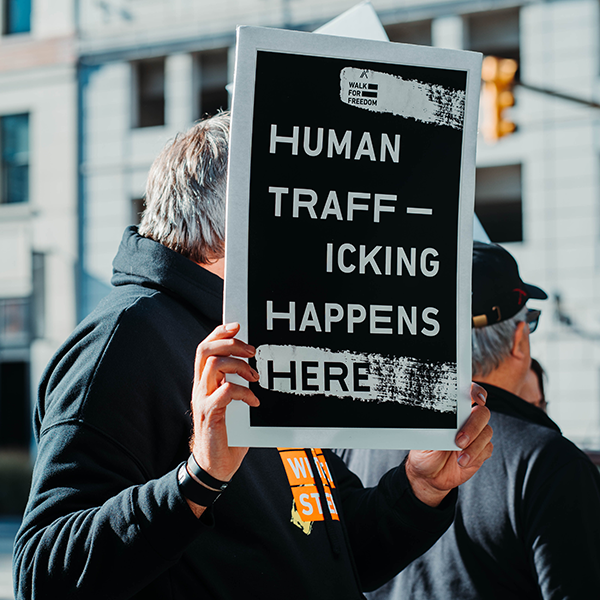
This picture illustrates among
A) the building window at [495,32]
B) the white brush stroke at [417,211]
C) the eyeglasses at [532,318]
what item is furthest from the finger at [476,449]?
the building window at [495,32]

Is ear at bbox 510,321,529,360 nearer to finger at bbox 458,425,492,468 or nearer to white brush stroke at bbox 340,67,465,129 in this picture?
finger at bbox 458,425,492,468

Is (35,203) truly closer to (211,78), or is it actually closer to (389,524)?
(211,78)

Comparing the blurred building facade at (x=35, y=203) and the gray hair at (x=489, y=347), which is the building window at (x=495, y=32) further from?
the gray hair at (x=489, y=347)

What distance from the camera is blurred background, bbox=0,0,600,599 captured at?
12.2 meters

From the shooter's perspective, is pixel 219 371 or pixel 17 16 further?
pixel 17 16

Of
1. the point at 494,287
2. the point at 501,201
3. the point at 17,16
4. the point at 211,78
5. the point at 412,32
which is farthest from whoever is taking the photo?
the point at 17,16

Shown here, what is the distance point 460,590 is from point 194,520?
38.5 inches

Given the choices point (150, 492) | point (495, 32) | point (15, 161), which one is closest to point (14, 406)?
point (15, 161)

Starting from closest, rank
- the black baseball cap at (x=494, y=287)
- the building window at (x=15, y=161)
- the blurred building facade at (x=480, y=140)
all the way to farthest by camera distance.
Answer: the black baseball cap at (x=494, y=287), the blurred building facade at (x=480, y=140), the building window at (x=15, y=161)

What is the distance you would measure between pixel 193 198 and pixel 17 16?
1707cm

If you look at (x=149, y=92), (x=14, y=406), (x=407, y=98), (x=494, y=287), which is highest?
(x=149, y=92)

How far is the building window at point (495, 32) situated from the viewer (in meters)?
13.4

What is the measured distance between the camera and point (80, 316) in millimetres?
14969

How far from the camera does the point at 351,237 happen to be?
4.17 feet
